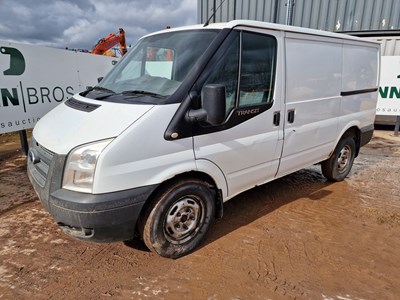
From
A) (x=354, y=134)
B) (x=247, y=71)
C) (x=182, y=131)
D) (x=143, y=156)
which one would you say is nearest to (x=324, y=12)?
(x=354, y=134)

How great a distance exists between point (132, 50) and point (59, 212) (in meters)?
2.06

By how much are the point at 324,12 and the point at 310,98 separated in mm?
8335

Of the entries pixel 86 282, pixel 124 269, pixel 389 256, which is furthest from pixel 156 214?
pixel 389 256

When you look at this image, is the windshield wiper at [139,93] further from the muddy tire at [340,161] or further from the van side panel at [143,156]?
the muddy tire at [340,161]

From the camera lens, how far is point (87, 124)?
8.17ft

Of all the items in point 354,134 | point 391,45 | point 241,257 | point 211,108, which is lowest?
point 241,257

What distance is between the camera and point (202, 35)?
9.54 feet

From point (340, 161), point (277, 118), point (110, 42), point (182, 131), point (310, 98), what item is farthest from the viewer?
point (110, 42)

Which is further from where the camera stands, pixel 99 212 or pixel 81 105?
pixel 81 105

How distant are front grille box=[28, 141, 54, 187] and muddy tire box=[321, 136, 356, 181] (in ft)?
13.1

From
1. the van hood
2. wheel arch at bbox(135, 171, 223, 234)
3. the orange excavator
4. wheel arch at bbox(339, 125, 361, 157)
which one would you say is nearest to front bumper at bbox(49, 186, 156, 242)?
wheel arch at bbox(135, 171, 223, 234)

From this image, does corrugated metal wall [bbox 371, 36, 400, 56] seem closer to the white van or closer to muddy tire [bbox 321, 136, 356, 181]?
muddy tire [bbox 321, 136, 356, 181]

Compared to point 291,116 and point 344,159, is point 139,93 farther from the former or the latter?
point 344,159

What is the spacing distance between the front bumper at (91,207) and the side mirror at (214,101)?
2.57 feet
